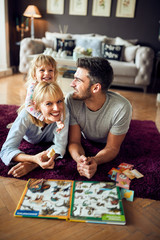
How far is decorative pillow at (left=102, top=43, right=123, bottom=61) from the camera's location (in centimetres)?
454

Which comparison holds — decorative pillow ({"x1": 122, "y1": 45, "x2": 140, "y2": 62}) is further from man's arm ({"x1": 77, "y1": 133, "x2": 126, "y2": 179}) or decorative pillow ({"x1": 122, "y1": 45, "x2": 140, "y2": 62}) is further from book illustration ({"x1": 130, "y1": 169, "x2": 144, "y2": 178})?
book illustration ({"x1": 130, "y1": 169, "x2": 144, "y2": 178})

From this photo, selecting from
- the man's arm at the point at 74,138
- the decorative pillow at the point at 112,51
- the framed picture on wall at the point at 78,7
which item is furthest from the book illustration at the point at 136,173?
the framed picture on wall at the point at 78,7

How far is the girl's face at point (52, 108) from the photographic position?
1.62 m

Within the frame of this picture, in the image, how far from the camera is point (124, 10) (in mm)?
5062

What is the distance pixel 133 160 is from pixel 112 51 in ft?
10.6

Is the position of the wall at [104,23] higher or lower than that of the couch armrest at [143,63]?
higher

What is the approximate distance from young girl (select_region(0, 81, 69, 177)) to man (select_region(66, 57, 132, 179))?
116 millimetres

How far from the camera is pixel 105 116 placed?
1800 mm

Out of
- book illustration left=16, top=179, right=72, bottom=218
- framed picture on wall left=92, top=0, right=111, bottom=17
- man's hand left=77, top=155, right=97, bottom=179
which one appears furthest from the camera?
framed picture on wall left=92, top=0, right=111, bottom=17

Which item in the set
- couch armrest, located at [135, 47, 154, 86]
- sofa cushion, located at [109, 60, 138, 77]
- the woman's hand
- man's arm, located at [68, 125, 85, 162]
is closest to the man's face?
man's arm, located at [68, 125, 85, 162]

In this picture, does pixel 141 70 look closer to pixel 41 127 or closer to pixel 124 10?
pixel 124 10

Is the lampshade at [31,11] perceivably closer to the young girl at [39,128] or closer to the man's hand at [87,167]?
the young girl at [39,128]

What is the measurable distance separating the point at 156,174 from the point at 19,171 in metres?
1.02

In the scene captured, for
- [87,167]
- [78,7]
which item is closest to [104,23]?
[78,7]
